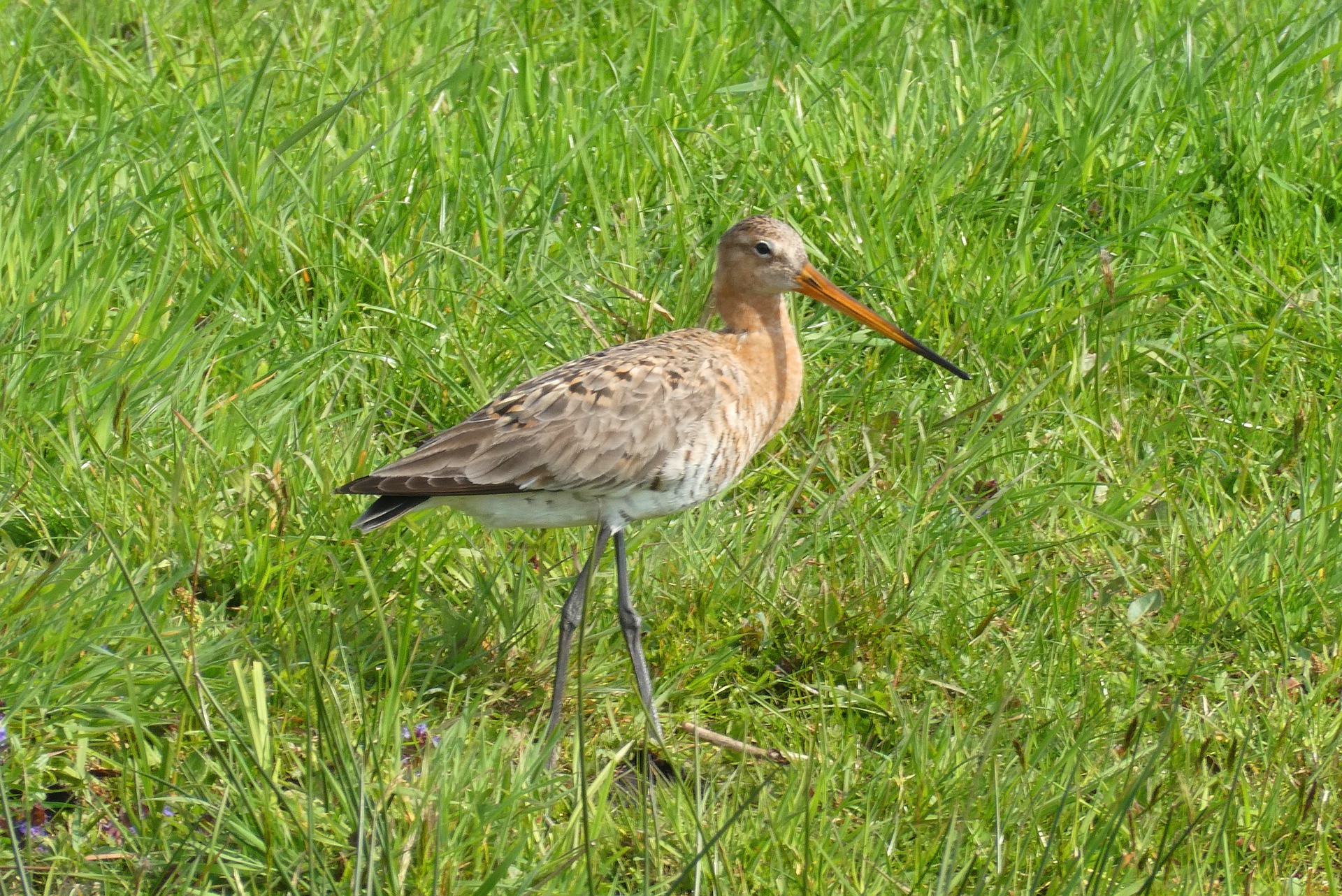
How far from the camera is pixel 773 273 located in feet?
15.2

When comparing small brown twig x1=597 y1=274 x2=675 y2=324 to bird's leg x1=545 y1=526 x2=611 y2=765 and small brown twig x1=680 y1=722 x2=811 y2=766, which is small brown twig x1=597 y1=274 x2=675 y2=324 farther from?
small brown twig x1=680 y1=722 x2=811 y2=766

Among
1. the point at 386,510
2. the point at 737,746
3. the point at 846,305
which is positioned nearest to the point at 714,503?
the point at 846,305

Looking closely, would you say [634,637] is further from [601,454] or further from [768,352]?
[768,352]

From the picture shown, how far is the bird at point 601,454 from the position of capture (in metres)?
4.01

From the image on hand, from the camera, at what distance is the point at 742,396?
4.39 metres

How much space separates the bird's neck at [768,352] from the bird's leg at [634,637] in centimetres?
58

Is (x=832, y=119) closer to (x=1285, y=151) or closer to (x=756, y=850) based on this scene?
(x=1285, y=151)

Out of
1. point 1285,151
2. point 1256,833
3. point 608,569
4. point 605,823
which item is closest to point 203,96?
point 608,569

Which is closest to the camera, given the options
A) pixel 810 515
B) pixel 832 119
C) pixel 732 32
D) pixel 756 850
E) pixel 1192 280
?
pixel 756 850

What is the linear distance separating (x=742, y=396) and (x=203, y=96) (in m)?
2.84

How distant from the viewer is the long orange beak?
4.68 metres

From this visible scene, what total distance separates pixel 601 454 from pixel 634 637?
1.62 ft

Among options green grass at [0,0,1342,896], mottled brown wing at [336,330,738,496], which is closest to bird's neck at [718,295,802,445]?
mottled brown wing at [336,330,738,496]

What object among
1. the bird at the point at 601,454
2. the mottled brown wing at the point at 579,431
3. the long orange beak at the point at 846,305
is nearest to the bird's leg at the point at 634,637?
the bird at the point at 601,454
